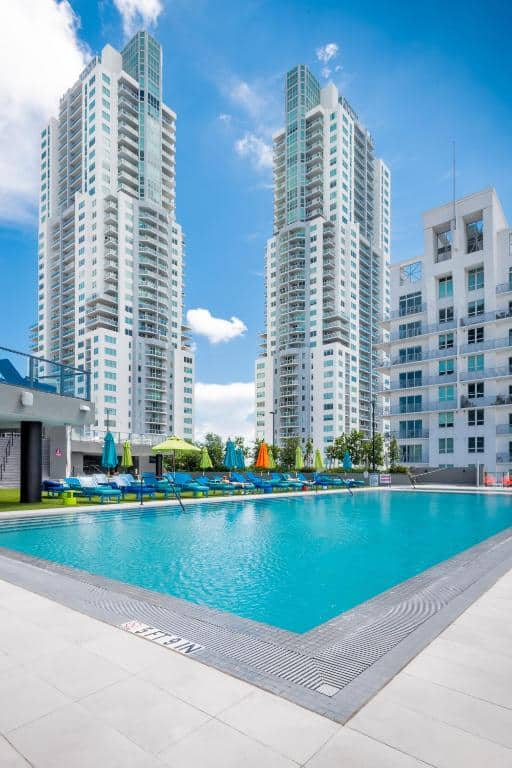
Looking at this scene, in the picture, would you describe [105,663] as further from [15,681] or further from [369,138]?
[369,138]

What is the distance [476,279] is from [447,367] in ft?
26.1

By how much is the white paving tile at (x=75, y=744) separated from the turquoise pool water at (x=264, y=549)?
284cm

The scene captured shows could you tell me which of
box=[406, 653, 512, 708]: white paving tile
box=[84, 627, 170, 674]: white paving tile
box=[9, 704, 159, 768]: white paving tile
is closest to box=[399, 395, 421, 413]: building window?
box=[406, 653, 512, 708]: white paving tile

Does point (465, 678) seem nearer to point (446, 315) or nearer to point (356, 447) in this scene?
point (446, 315)

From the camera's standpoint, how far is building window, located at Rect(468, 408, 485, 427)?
38656 millimetres

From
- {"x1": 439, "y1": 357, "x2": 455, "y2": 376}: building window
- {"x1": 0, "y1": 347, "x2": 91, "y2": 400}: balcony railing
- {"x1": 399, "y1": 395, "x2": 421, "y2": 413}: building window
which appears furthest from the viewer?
{"x1": 399, "y1": 395, "x2": 421, "y2": 413}: building window

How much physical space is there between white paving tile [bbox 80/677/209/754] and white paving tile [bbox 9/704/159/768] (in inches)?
2.7

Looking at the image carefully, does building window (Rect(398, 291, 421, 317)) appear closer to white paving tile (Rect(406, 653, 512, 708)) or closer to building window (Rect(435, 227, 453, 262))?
building window (Rect(435, 227, 453, 262))

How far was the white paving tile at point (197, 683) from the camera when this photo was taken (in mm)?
3064

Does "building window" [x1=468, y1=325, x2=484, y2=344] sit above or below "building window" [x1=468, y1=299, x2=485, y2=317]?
below

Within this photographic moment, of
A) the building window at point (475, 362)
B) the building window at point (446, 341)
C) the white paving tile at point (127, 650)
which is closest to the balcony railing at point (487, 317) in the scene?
the building window at point (446, 341)

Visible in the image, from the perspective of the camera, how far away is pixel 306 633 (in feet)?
15.1

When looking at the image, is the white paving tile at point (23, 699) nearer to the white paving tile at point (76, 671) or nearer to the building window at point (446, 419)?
the white paving tile at point (76, 671)

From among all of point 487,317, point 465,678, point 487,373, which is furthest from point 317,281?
point 465,678
